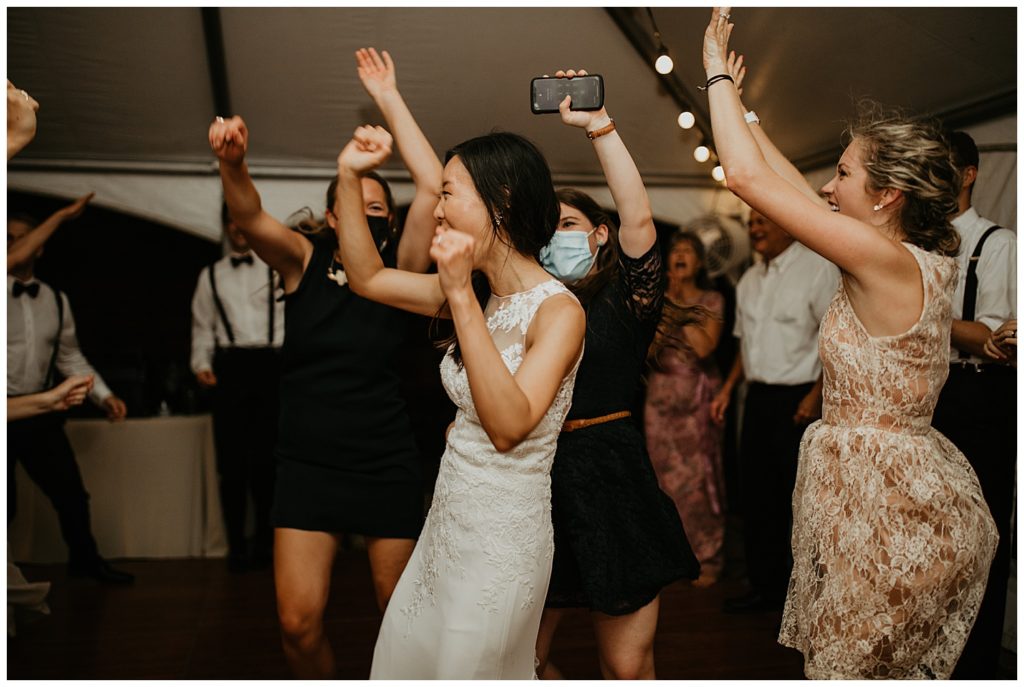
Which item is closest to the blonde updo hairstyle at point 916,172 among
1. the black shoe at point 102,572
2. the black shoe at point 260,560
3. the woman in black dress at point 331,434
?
the woman in black dress at point 331,434

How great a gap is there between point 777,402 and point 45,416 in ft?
10.1

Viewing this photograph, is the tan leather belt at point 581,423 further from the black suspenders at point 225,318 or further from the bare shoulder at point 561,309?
the black suspenders at point 225,318

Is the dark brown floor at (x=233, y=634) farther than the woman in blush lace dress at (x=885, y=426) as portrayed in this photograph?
Yes

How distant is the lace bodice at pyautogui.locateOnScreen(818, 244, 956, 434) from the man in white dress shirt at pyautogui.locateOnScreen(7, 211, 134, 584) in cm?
318

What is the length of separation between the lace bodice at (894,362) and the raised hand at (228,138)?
1.23m

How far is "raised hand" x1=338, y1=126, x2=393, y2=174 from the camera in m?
1.65

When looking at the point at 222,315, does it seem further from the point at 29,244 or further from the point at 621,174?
the point at 621,174

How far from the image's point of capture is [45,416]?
3.90 m

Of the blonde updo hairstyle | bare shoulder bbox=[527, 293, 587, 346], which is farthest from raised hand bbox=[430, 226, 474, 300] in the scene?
the blonde updo hairstyle

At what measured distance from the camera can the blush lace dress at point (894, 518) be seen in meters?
1.69

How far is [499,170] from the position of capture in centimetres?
156

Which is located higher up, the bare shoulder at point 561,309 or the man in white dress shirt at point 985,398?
the bare shoulder at point 561,309

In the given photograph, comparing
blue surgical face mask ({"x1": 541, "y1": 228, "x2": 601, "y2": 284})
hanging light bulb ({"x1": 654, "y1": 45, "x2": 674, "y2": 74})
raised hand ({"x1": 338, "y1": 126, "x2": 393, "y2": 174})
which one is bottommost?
blue surgical face mask ({"x1": 541, "y1": 228, "x2": 601, "y2": 284})

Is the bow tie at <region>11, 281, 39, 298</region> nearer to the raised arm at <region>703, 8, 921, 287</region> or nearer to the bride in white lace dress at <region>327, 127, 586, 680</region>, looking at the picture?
the bride in white lace dress at <region>327, 127, 586, 680</region>
